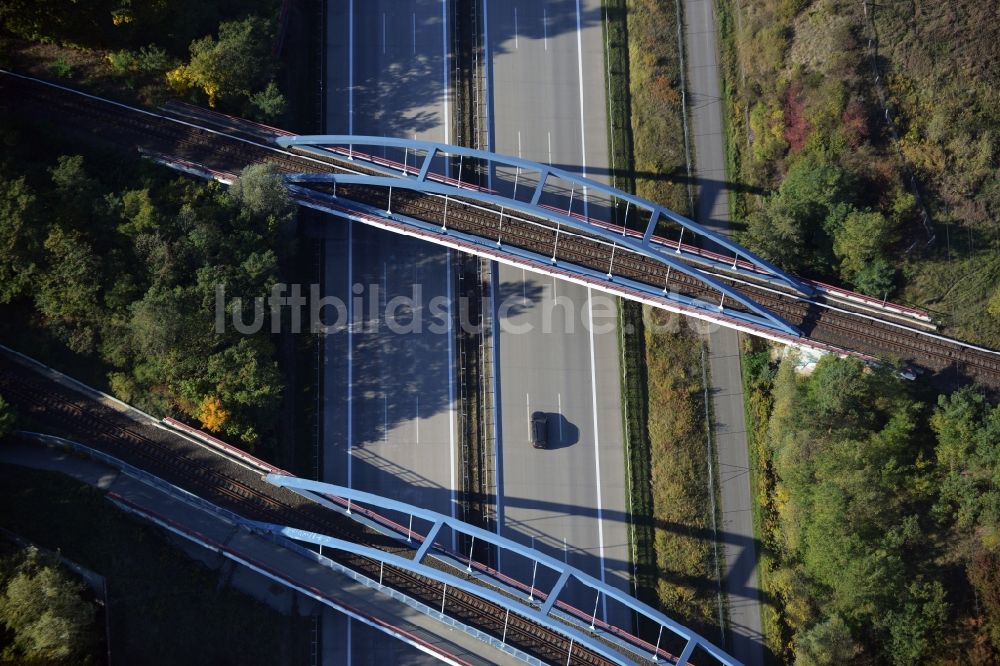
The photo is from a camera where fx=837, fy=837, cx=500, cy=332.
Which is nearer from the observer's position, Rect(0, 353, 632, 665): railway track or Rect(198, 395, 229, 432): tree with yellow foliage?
Rect(0, 353, 632, 665): railway track

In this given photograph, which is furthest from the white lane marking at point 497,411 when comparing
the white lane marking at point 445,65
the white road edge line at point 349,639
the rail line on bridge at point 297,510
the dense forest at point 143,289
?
the dense forest at point 143,289

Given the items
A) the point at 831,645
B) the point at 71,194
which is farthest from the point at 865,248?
the point at 71,194

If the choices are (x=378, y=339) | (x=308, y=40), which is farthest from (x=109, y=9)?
(x=378, y=339)

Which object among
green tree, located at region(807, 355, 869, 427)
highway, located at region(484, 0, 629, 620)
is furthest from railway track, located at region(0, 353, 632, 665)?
green tree, located at region(807, 355, 869, 427)

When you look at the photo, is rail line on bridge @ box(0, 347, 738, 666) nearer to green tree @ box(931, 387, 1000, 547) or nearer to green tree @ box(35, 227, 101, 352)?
green tree @ box(35, 227, 101, 352)

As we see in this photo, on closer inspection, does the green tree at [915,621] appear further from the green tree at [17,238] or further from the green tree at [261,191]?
the green tree at [17,238]

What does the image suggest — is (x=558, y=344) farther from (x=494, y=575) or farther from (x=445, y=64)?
(x=445, y=64)
